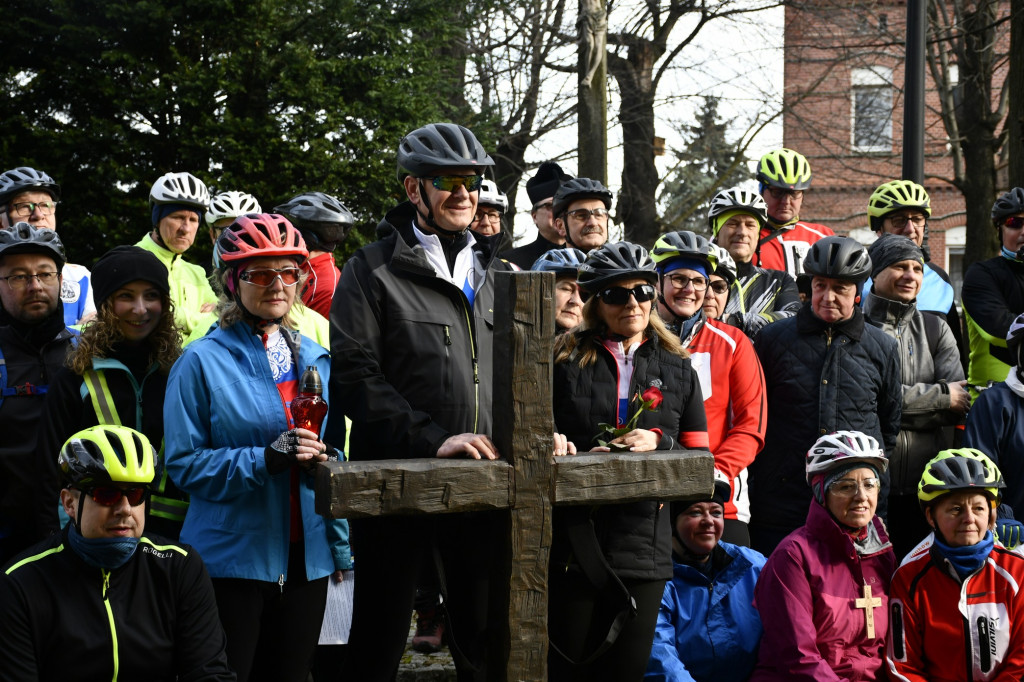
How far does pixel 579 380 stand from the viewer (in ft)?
15.0

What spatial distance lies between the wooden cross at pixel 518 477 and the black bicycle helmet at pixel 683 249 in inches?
92.5

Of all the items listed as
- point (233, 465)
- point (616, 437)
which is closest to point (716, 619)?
point (616, 437)

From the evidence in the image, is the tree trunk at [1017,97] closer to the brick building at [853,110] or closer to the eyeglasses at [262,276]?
the eyeglasses at [262,276]

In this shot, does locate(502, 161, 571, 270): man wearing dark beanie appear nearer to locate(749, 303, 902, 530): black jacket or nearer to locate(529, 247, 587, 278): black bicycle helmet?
locate(529, 247, 587, 278): black bicycle helmet

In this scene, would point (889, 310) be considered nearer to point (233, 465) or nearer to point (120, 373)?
point (233, 465)

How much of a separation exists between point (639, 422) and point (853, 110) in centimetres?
1875

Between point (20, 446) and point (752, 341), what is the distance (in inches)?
143

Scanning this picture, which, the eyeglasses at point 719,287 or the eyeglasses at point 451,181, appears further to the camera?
the eyeglasses at point 719,287

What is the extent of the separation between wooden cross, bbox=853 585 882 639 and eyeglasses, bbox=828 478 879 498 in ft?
1.38

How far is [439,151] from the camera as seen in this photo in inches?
162

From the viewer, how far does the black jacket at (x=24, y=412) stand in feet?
16.3

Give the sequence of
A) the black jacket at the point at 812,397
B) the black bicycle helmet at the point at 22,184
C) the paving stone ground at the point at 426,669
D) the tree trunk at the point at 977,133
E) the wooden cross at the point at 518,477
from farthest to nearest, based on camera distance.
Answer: the tree trunk at the point at 977,133 → the black bicycle helmet at the point at 22,184 → the paving stone ground at the point at 426,669 → the black jacket at the point at 812,397 → the wooden cross at the point at 518,477

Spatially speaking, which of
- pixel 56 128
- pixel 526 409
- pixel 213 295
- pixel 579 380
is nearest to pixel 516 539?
pixel 526 409

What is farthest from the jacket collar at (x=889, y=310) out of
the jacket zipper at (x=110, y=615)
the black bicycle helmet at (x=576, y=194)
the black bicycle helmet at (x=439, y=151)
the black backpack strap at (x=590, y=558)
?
the jacket zipper at (x=110, y=615)
